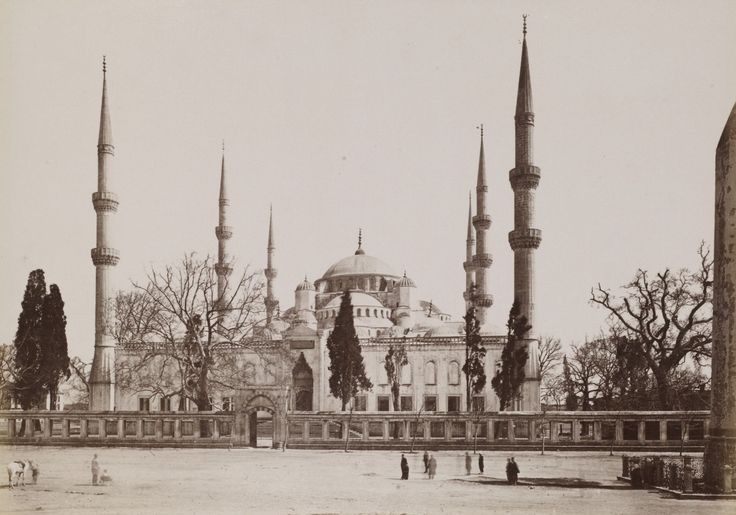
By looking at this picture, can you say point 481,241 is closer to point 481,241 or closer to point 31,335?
point 481,241

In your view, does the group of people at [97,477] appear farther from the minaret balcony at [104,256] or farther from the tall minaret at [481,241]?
the tall minaret at [481,241]

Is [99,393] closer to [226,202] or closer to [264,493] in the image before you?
[226,202]

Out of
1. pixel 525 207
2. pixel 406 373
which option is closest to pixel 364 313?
pixel 406 373

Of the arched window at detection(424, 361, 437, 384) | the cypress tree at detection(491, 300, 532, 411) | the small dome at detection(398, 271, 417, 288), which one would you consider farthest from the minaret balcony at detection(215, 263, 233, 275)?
the cypress tree at detection(491, 300, 532, 411)

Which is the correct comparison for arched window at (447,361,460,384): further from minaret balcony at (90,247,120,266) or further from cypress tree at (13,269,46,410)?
cypress tree at (13,269,46,410)

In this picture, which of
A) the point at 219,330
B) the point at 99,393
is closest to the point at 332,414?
the point at 219,330

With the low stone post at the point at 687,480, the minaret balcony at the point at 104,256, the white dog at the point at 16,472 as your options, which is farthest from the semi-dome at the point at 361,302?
the low stone post at the point at 687,480
